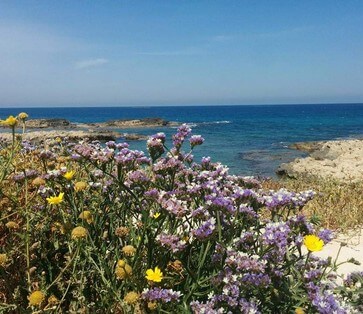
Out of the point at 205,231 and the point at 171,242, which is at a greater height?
the point at 205,231

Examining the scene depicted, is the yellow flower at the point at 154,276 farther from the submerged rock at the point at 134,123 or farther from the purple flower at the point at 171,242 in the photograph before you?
the submerged rock at the point at 134,123

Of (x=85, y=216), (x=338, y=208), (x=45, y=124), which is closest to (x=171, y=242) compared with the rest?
→ (x=85, y=216)

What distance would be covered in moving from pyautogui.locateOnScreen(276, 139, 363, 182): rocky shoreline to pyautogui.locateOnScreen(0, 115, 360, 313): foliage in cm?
1334

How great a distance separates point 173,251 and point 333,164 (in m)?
21.2

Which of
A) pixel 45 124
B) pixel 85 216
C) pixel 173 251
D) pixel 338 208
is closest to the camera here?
pixel 173 251

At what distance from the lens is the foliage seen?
2.12 m

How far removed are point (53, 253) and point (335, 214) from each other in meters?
5.26

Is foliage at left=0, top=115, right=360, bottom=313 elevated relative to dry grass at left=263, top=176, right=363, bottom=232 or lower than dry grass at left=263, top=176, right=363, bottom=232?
elevated

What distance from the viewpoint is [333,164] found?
2189 cm

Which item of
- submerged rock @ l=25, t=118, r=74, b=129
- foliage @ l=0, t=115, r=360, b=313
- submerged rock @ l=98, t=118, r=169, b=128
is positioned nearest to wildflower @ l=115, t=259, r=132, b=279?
foliage @ l=0, t=115, r=360, b=313

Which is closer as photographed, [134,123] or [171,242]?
[171,242]

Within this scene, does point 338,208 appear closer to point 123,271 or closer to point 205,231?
point 205,231

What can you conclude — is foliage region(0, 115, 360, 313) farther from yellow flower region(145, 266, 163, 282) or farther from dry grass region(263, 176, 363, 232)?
dry grass region(263, 176, 363, 232)

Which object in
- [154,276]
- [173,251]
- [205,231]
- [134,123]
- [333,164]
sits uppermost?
[205,231]
